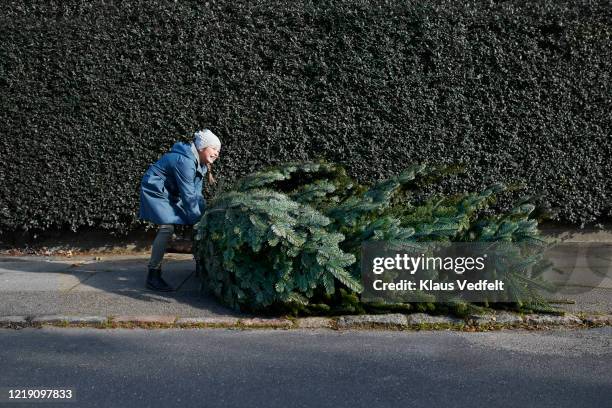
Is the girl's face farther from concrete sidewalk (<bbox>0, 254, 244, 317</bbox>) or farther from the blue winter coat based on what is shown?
concrete sidewalk (<bbox>0, 254, 244, 317</bbox>)

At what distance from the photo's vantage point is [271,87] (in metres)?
8.59

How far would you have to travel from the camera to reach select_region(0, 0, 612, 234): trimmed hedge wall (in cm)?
855

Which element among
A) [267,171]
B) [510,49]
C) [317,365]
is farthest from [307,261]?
[510,49]

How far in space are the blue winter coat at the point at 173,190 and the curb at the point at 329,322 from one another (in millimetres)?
1023

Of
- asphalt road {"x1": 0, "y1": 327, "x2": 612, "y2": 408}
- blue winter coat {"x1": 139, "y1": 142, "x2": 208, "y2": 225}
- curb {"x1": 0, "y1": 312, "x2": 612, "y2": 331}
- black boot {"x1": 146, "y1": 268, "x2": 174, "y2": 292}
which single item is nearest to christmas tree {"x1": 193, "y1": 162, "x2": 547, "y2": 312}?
curb {"x1": 0, "y1": 312, "x2": 612, "y2": 331}

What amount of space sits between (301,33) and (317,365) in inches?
200

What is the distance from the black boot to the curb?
0.73 metres

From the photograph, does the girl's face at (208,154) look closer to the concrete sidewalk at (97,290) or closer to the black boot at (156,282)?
the black boot at (156,282)

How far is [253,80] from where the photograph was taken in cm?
858

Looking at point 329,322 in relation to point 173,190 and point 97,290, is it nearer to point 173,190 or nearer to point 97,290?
point 173,190

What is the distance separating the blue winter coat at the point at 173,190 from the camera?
6281 millimetres

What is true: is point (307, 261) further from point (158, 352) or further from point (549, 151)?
point (549, 151)

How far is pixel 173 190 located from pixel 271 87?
8.54 ft

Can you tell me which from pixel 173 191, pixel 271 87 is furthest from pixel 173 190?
pixel 271 87
